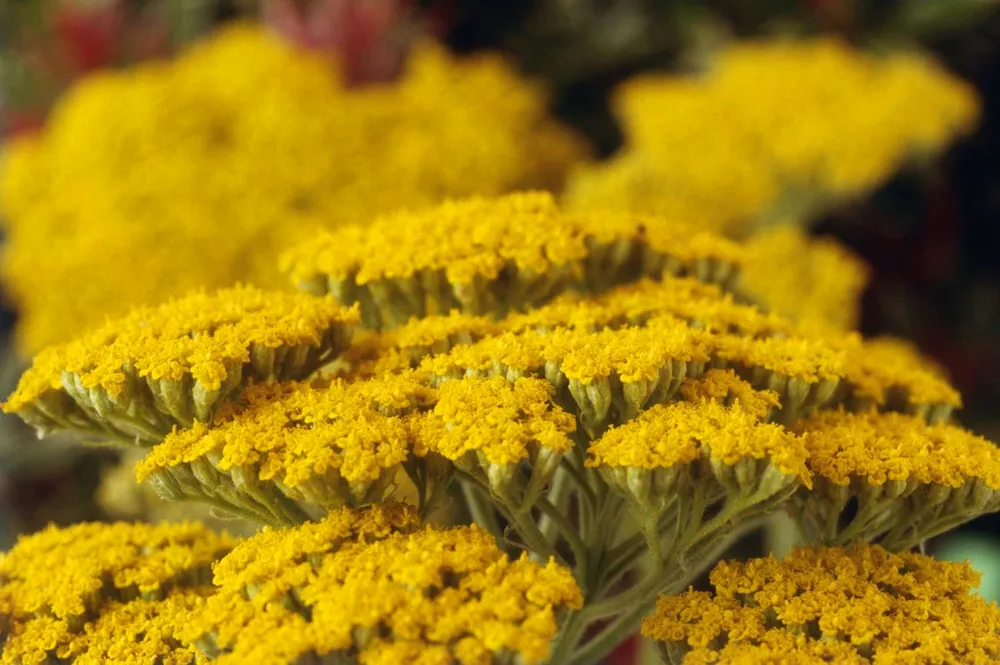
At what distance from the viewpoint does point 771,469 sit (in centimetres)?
55

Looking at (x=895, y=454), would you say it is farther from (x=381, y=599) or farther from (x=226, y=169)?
(x=226, y=169)

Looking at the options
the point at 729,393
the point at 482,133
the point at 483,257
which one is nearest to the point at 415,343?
the point at 483,257

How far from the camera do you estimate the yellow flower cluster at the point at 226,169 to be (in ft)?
4.92

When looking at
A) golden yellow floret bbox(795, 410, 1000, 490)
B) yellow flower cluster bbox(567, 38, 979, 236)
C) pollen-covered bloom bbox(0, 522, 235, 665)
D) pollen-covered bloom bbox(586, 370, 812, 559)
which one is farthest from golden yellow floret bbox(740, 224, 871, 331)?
pollen-covered bloom bbox(0, 522, 235, 665)

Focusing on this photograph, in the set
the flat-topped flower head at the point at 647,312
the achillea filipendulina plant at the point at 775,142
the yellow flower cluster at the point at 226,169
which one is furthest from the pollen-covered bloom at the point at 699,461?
the yellow flower cluster at the point at 226,169

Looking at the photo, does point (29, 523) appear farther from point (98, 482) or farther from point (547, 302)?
point (547, 302)

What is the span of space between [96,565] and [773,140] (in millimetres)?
1135

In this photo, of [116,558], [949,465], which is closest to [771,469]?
[949,465]

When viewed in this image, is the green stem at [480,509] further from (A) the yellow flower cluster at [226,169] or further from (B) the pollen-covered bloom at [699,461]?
(A) the yellow flower cluster at [226,169]

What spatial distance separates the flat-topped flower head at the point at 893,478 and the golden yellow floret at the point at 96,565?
40cm

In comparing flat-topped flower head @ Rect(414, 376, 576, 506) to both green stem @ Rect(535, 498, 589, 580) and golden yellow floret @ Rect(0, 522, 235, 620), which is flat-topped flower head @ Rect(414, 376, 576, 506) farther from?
golden yellow floret @ Rect(0, 522, 235, 620)

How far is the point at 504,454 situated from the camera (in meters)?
0.54

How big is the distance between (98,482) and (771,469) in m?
1.59

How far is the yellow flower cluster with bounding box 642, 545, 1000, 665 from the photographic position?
22.2 inches
